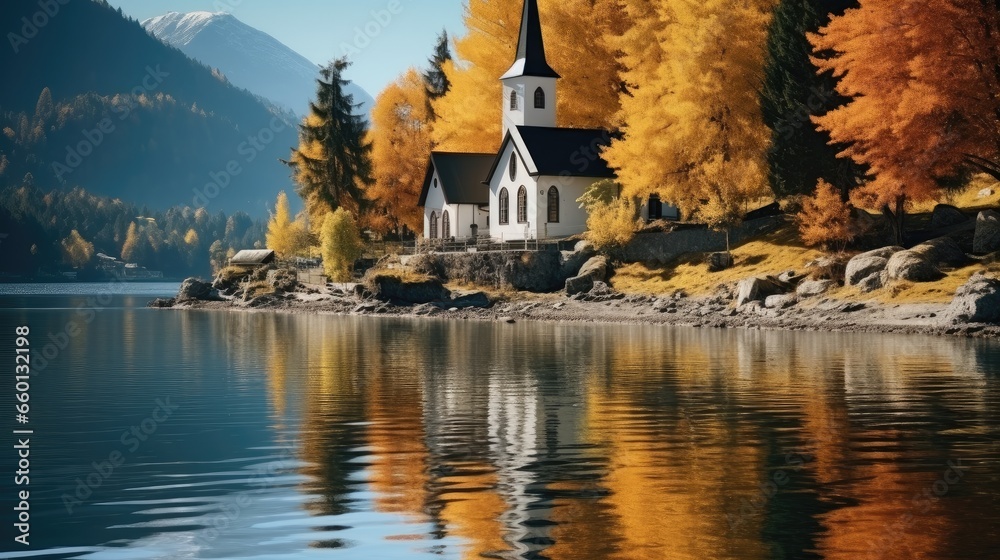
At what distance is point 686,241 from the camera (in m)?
58.1

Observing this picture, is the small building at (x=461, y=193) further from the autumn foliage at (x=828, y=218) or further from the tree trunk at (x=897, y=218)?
the tree trunk at (x=897, y=218)

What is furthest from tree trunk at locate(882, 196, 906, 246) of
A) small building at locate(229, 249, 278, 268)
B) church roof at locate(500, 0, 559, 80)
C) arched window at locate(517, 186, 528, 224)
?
small building at locate(229, 249, 278, 268)

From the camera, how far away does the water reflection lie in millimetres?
11758

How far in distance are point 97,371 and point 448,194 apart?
40391 mm

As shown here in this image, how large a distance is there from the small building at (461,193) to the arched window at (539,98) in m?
5.80

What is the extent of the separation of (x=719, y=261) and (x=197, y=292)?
39278mm

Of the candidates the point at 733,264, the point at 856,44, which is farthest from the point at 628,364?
the point at 733,264

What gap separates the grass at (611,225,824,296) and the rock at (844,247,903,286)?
330cm

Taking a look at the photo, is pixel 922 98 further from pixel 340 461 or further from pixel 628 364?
pixel 340 461

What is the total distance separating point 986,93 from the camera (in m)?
42.3

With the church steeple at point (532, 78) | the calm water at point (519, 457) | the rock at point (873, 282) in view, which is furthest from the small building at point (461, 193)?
the calm water at point (519, 457)

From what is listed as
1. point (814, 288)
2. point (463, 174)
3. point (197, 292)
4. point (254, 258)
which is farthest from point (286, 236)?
point (814, 288)

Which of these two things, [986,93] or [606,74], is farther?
[606,74]

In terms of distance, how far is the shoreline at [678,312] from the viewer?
41.2m
